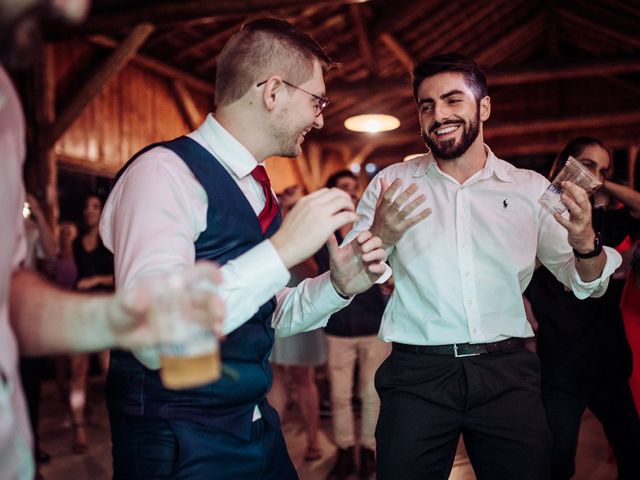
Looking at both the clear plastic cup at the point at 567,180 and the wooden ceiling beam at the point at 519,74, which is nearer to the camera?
the clear plastic cup at the point at 567,180

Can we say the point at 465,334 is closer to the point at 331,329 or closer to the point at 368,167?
the point at 331,329

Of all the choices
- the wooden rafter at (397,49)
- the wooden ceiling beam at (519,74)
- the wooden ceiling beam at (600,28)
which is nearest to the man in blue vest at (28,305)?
the wooden ceiling beam at (519,74)

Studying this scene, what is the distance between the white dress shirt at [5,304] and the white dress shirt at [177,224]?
295 millimetres

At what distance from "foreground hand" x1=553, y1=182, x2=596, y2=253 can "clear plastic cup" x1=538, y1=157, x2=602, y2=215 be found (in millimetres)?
43

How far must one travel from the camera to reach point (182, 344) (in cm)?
76

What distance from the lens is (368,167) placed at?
47.7ft

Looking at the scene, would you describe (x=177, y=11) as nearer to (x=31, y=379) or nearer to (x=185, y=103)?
(x=185, y=103)

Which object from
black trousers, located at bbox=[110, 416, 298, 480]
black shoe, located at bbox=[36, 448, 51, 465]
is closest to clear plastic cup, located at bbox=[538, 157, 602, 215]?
black trousers, located at bbox=[110, 416, 298, 480]

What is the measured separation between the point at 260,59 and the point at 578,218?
997 mm

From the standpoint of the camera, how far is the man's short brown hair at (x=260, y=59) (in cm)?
150

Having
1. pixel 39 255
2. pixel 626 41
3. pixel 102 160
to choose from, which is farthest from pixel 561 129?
pixel 39 255

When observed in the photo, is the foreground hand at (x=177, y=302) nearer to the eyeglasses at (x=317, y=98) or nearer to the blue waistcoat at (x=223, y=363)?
the blue waistcoat at (x=223, y=363)

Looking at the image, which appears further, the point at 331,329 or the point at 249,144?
the point at 331,329

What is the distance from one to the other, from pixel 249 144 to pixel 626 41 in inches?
392
